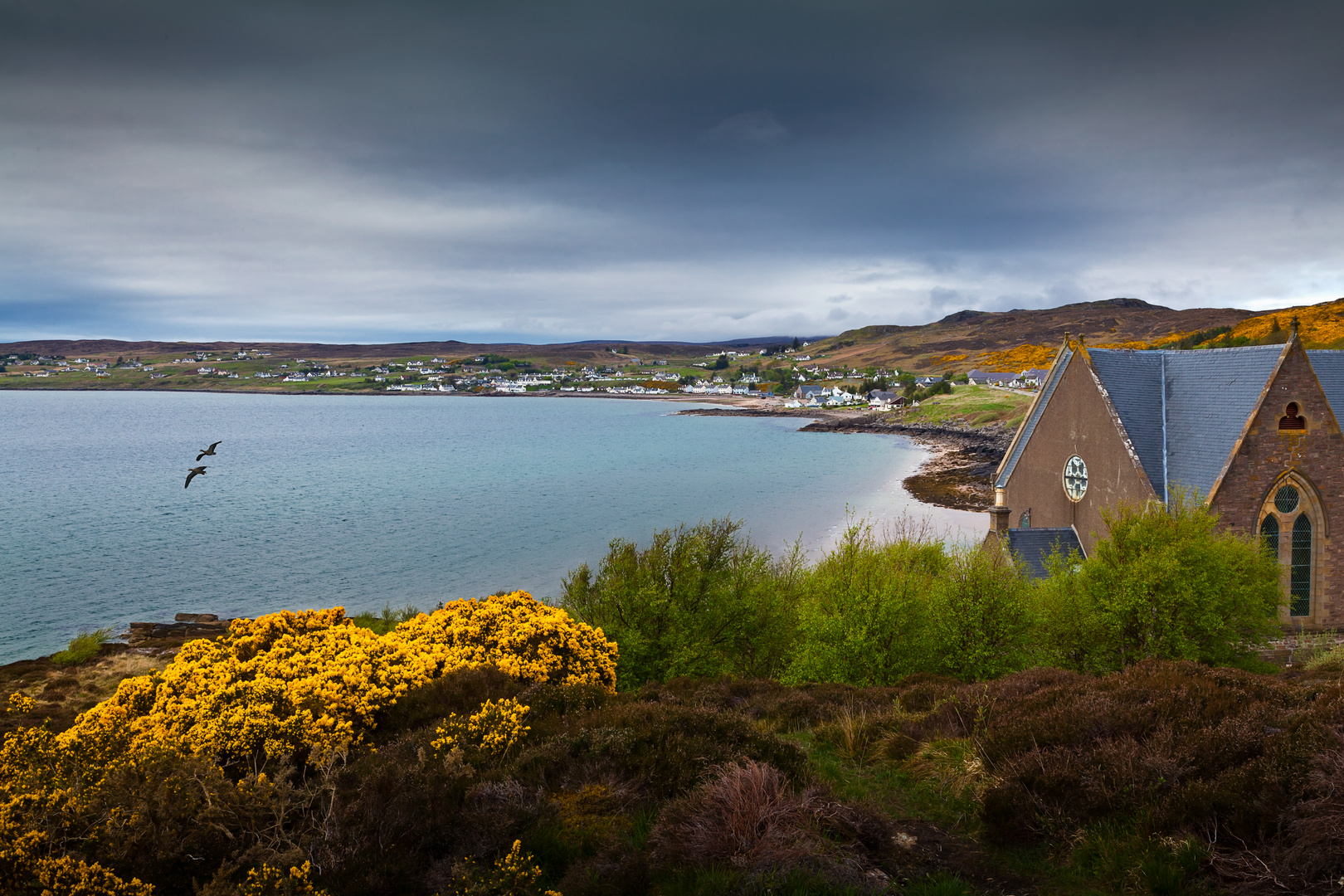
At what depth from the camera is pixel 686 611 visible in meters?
21.9

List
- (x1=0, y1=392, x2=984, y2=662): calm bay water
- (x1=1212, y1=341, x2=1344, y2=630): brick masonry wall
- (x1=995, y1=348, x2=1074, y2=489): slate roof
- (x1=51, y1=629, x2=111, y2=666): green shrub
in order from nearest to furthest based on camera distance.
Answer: (x1=1212, y1=341, x2=1344, y2=630): brick masonry wall < (x1=995, y1=348, x2=1074, y2=489): slate roof < (x1=51, y1=629, x2=111, y2=666): green shrub < (x1=0, y1=392, x2=984, y2=662): calm bay water

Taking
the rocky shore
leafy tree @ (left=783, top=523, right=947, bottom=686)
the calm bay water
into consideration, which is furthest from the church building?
the rocky shore

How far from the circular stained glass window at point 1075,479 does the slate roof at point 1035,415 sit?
2.57 m

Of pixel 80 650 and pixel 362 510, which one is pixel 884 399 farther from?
pixel 80 650

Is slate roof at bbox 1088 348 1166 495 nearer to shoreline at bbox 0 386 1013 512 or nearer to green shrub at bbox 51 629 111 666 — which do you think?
shoreline at bbox 0 386 1013 512

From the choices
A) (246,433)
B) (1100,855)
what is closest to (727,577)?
(1100,855)

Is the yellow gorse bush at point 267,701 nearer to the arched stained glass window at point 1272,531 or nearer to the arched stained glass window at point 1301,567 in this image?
the arched stained glass window at point 1272,531

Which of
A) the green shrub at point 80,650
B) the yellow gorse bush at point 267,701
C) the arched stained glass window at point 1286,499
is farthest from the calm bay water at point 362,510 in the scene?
the yellow gorse bush at point 267,701

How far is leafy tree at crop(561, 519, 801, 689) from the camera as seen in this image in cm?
2100

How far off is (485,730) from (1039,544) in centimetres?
2434

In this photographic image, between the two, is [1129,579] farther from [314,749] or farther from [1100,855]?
[314,749]

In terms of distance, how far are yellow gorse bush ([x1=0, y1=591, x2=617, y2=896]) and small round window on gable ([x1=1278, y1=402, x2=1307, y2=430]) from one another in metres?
24.0

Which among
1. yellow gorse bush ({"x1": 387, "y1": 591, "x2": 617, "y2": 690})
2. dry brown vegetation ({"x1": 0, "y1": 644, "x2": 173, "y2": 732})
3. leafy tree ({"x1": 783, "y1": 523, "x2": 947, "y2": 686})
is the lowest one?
dry brown vegetation ({"x1": 0, "y1": 644, "x2": 173, "y2": 732})

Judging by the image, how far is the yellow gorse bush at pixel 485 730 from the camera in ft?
29.9
